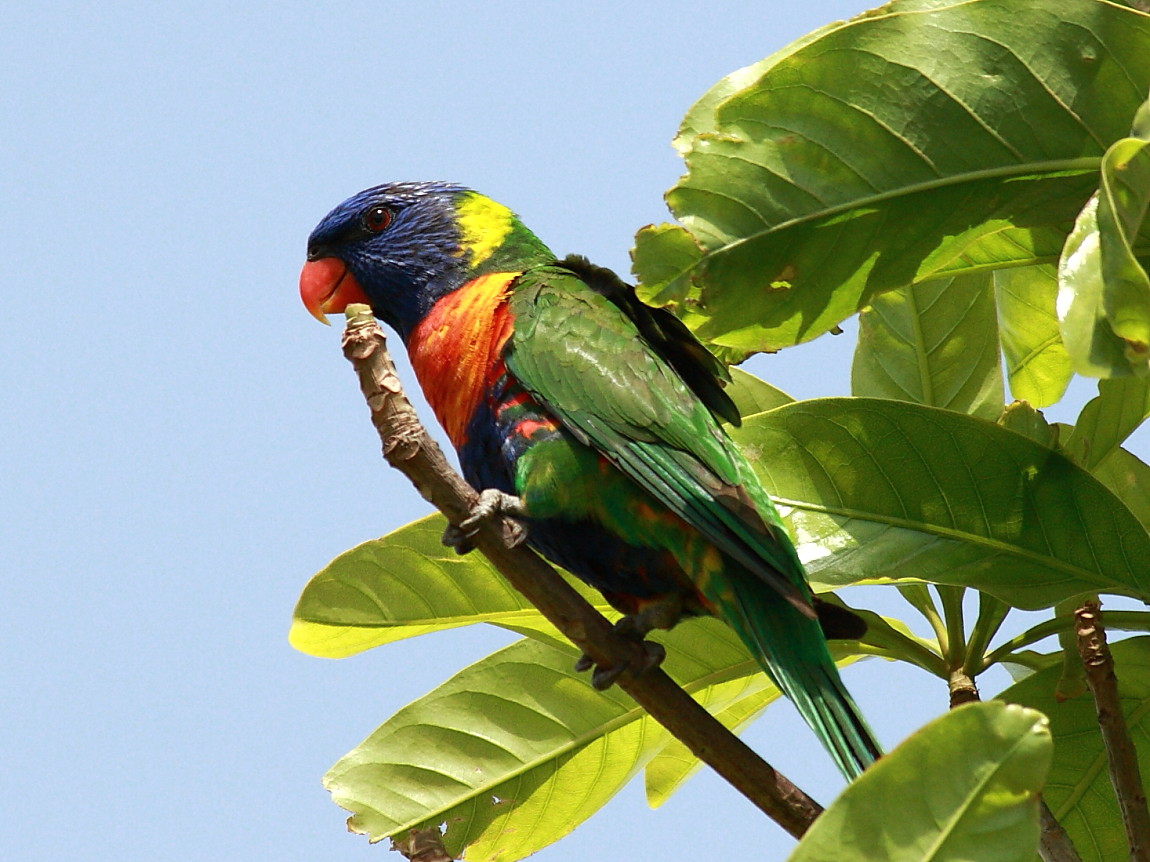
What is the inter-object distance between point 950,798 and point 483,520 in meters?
0.99

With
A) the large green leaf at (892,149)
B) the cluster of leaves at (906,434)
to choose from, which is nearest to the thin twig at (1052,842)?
the cluster of leaves at (906,434)

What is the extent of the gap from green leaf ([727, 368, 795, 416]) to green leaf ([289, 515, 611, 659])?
0.73m

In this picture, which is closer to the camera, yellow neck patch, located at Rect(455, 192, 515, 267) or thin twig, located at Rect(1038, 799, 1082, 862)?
thin twig, located at Rect(1038, 799, 1082, 862)

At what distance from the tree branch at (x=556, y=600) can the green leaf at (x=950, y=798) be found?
53 cm

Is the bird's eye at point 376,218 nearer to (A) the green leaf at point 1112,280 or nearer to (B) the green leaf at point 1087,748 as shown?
(B) the green leaf at point 1087,748

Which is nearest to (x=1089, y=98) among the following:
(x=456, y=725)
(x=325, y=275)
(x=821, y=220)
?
(x=821, y=220)

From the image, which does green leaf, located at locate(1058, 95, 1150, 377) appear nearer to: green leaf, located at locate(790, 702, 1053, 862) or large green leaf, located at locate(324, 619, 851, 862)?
green leaf, located at locate(790, 702, 1053, 862)

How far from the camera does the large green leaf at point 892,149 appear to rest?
Result: 224cm

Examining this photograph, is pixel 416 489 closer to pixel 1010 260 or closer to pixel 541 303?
pixel 541 303

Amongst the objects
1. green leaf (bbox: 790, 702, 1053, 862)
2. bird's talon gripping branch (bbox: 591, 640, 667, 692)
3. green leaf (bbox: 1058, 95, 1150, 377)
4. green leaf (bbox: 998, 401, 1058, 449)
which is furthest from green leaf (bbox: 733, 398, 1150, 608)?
green leaf (bbox: 790, 702, 1053, 862)

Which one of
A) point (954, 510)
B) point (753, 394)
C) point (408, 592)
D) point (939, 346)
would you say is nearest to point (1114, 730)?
point (954, 510)

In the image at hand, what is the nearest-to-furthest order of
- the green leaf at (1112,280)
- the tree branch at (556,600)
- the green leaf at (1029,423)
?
the green leaf at (1112,280), the tree branch at (556,600), the green leaf at (1029,423)

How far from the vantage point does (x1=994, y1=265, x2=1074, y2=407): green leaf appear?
3113 millimetres

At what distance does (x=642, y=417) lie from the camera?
272 centimetres
